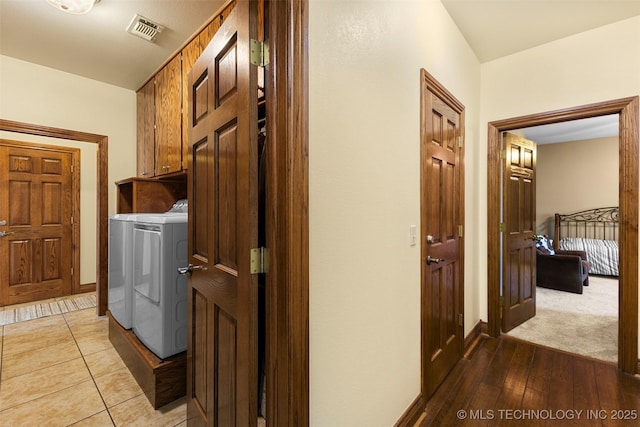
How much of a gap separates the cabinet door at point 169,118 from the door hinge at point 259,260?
2058 mm

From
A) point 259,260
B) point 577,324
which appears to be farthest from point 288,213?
point 577,324

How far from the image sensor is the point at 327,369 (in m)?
1.05

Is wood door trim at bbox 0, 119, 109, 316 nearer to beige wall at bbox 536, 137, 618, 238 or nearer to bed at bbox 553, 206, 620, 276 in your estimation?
bed at bbox 553, 206, 620, 276

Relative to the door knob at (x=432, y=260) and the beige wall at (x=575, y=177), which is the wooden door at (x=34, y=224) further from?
the beige wall at (x=575, y=177)

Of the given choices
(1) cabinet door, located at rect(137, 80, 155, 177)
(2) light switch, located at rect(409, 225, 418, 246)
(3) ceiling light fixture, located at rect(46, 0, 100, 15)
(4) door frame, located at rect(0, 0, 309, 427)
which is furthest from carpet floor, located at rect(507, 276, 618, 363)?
(3) ceiling light fixture, located at rect(46, 0, 100, 15)

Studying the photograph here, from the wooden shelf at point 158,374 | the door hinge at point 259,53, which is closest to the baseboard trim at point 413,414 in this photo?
the wooden shelf at point 158,374

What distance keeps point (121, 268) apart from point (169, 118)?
147 centimetres

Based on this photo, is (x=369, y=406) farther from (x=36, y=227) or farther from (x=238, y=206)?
(x=36, y=227)

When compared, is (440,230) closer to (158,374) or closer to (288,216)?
(288,216)

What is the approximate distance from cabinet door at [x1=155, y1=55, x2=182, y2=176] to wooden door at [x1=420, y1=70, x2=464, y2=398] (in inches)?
84.7

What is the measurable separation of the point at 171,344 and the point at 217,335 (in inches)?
30.4

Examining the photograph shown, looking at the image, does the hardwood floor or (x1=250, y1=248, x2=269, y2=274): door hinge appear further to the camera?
the hardwood floor

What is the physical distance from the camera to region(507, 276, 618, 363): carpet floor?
95.3 inches

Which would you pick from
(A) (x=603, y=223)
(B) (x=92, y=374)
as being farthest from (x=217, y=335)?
(A) (x=603, y=223)
